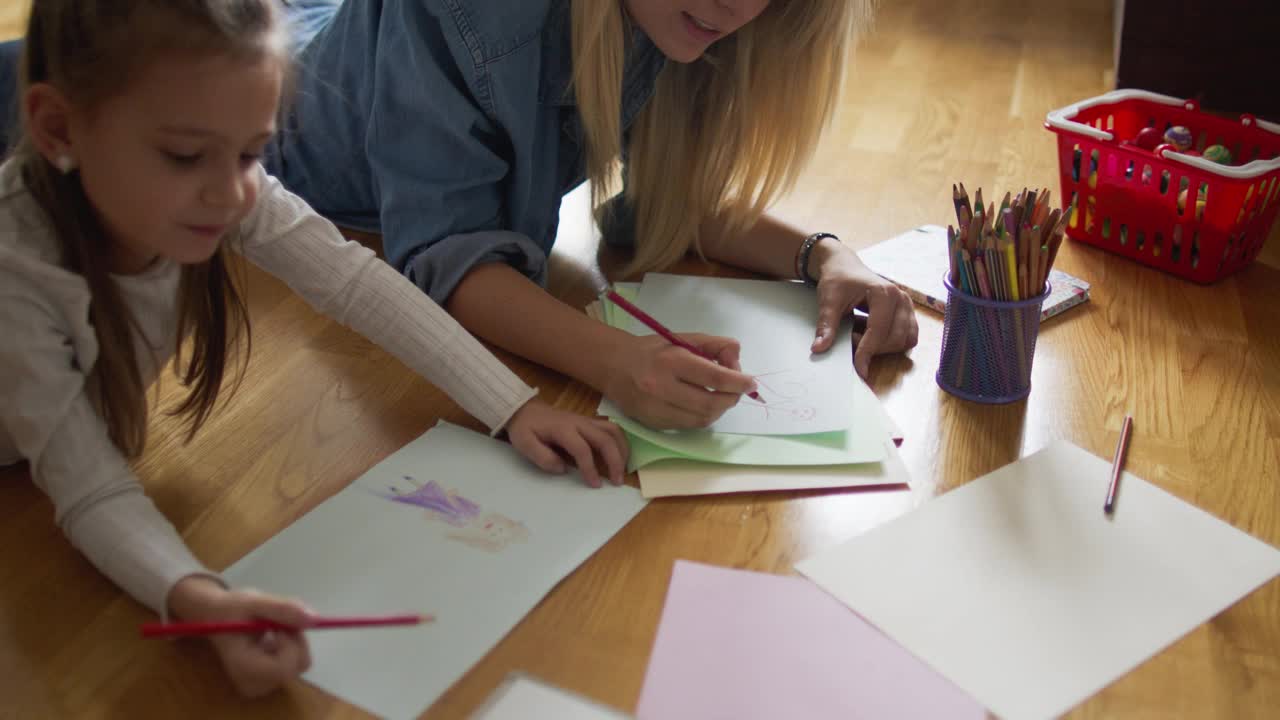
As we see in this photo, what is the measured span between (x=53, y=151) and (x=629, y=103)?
540 mm

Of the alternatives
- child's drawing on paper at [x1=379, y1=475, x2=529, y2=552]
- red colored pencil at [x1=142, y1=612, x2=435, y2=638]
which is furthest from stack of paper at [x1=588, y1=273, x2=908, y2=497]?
red colored pencil at [x1=142, y1=612, x2=435, y2=638]

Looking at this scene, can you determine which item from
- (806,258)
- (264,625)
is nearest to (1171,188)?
(806,258)

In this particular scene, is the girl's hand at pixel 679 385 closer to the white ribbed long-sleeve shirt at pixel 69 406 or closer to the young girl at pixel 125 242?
the young girl at pixel 125 242

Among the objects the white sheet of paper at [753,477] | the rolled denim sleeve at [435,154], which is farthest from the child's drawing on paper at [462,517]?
the rolled denim sleeve at [435,154]

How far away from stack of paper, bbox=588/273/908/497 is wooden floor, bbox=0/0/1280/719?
23 mm

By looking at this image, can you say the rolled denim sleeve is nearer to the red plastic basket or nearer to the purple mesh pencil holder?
the purple mesh pencil holder

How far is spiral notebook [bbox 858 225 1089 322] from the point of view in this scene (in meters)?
1.08

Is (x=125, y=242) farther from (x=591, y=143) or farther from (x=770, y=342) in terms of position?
(x=770, y=342)

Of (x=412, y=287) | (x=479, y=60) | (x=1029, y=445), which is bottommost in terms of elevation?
(x=1029, y=445)

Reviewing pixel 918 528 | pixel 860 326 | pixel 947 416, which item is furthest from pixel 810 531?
pixel 860 326

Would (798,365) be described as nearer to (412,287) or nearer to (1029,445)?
(1029,445)

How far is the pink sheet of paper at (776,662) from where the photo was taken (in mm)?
622

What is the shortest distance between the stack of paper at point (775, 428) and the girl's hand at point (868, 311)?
15mm

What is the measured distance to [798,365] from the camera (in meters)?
0.96
